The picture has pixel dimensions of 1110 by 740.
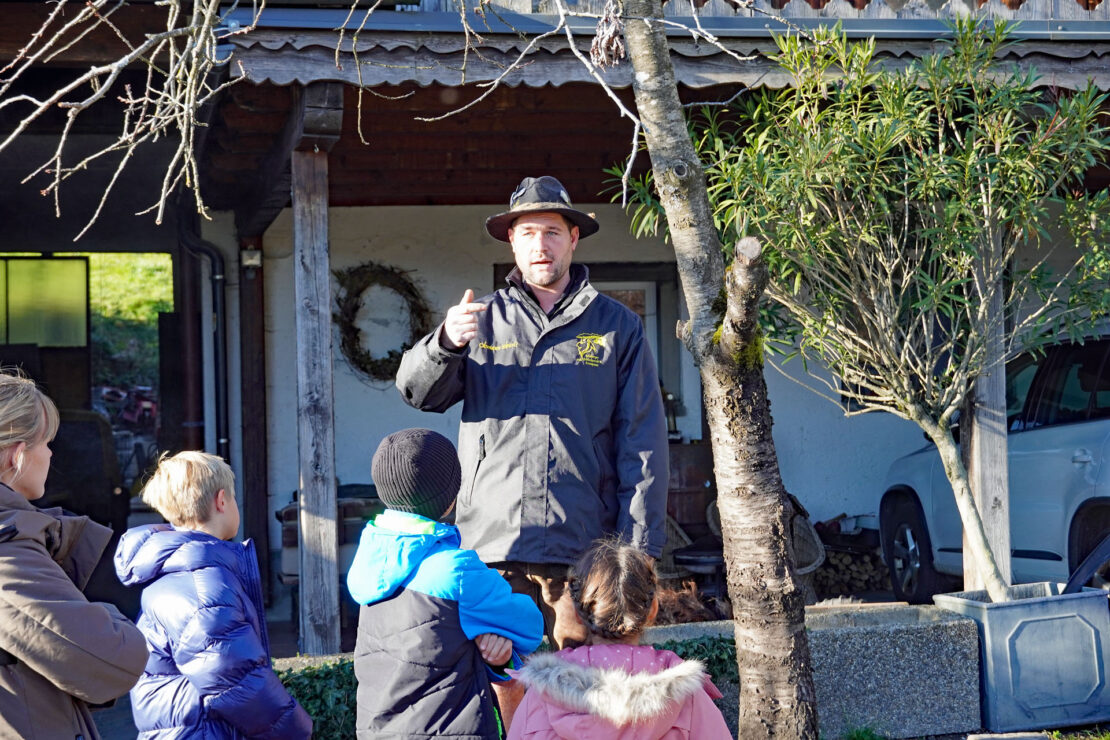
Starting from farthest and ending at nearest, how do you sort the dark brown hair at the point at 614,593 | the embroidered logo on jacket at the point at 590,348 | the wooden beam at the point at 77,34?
the wooden beam at the point at 77,34 → the embroidered logo on jacket at the point at 590,348 → the dark brown hair at the point at 614,593

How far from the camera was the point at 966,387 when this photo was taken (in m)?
5.33

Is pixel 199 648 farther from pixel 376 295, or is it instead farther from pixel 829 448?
pixel 829 448

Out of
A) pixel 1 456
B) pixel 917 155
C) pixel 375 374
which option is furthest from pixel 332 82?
pixel 375 374

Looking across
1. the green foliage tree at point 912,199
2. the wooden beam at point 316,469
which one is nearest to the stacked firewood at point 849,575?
the green foliage tree at point 912,199

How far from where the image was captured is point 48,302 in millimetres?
9383

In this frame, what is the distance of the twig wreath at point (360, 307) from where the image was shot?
835 centimetres

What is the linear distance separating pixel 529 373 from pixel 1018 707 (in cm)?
288

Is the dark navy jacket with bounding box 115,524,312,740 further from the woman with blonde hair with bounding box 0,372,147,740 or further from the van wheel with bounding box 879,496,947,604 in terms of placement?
the van wheel with bounding box 879,496,947,604

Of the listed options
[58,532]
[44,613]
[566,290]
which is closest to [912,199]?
[566,290]

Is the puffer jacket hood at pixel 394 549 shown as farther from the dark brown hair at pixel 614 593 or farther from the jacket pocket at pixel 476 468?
the jacket pocket at pixel 476 468

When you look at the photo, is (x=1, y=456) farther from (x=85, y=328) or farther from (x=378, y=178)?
(x=85, y=328)

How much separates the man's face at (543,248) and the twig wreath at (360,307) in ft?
16.3

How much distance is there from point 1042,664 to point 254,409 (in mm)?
5512

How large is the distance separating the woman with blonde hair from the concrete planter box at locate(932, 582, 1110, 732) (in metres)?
3.79
